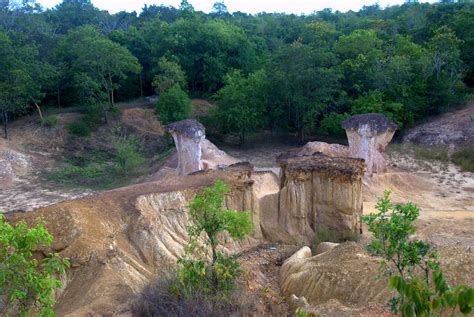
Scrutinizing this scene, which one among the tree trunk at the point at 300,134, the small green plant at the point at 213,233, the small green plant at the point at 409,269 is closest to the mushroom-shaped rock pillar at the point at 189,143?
the tree trunk at the point at 300,134

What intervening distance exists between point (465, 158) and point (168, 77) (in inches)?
808

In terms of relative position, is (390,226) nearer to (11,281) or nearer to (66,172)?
(11,281)

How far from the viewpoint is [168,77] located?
34531 mm

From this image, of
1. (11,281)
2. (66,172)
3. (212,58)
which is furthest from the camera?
(212,58)

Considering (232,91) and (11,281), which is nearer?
(11,281)

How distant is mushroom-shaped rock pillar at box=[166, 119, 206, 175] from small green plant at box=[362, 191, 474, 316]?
1331 centimetres

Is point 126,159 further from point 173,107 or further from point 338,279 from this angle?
point 338,279

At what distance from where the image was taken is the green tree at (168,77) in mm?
33719

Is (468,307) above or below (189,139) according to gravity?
above

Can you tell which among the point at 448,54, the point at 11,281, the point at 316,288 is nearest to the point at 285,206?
the point at 316,288

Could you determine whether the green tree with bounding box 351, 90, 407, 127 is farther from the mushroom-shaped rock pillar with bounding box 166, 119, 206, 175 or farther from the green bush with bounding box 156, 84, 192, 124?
the mushroom-shaped rock pillar with bounding box 166, 119, 206, 175

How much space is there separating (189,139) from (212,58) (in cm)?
1688

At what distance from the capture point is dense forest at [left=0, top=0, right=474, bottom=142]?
28.6m

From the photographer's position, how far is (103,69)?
3234cm
